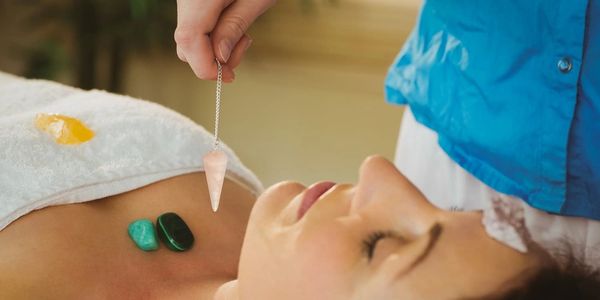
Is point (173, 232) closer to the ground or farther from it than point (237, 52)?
closer to the ground

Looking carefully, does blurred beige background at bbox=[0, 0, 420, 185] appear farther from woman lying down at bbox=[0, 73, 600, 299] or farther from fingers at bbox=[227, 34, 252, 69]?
fingers at bbox=[227, 34, 252, 69]

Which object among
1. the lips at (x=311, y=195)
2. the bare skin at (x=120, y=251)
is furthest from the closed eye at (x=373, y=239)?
the bare skin at (x=120, y=251)

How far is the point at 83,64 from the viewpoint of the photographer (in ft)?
11.6

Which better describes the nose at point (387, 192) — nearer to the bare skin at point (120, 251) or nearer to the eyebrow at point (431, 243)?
the eyebrow at point (431, 243)

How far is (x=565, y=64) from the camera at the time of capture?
4.92 ft

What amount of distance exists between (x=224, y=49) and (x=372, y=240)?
0.43 metres

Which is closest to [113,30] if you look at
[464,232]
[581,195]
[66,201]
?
[66,201]

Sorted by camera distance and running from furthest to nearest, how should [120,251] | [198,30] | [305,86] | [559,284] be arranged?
[305,86]
[120,251]
[198,30]
[559,284]

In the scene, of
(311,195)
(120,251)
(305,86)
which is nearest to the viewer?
(311,195)

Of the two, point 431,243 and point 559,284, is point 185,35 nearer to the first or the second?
point 431,243

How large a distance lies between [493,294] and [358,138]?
245cm

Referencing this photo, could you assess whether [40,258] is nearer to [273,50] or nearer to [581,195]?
[581,195]

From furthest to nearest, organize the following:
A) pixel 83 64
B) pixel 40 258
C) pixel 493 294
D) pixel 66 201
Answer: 1. pixel 83 64
2. pixel 66 201
3. pixel 40 258
4. pixel 493 294

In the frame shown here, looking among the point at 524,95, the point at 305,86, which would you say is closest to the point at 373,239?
the point at 524,95
